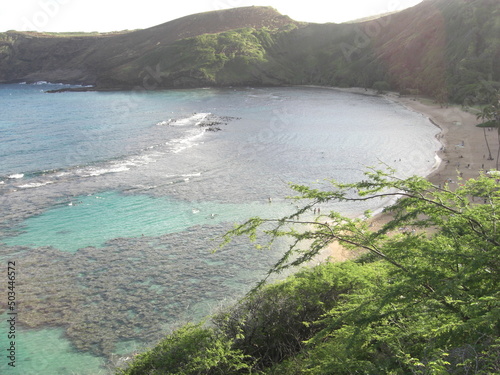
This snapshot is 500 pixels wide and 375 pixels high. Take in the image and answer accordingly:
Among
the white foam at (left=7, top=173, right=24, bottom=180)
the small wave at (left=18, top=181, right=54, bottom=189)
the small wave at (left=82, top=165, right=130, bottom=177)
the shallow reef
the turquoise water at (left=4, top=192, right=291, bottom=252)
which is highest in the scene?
the white foam at (left=7, top=173, right=24, bottom=180)

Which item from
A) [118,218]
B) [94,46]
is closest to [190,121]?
[118,218]

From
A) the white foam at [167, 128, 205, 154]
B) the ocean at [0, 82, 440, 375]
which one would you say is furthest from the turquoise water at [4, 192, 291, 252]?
the white foam at [167, 128, 205, 154]

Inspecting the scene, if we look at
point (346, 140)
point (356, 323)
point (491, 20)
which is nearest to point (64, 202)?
point (356, 323)

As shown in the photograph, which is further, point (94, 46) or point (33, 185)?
point (94, 46)

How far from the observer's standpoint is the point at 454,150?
5156 cm

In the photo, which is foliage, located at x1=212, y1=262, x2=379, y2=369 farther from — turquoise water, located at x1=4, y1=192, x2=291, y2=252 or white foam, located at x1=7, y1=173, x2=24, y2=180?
white foam, located at x1=7, y1=173, x2=24, y2=180

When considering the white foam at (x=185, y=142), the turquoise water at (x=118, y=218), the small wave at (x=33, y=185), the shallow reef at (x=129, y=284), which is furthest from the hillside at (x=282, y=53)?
the small wave at (x=33, y=185)

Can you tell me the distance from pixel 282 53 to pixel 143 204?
13557 centimetres

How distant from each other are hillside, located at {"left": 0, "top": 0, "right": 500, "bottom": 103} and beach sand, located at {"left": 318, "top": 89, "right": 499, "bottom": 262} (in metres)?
11.6

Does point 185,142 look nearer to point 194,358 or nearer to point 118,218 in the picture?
point 118,218

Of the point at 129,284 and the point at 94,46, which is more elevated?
the point at 94,46

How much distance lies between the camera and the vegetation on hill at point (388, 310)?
Result: 8.77m

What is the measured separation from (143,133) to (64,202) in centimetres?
3068

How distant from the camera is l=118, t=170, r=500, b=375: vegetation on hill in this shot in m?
8.77
